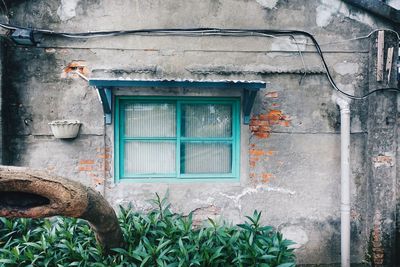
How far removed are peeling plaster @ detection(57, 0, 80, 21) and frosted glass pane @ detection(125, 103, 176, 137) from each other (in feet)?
4.95

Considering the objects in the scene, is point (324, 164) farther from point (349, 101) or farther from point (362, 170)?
point (349, 101)

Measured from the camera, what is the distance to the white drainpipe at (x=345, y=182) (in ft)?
14.9

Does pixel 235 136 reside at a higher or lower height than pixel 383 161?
higher

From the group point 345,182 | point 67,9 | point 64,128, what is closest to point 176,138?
point 64,128

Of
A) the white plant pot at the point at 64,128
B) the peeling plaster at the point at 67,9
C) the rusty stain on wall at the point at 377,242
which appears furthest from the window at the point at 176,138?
the rusty stain on wall at the point at 377,242

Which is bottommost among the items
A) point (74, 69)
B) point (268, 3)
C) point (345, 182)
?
point (345, 182)

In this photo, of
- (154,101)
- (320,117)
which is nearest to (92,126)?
(154,101)

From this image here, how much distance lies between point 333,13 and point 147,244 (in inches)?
165

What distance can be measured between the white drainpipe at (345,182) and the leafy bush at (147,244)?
1.07m

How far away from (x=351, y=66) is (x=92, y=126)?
3.96 meters

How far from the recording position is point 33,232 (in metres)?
4.14

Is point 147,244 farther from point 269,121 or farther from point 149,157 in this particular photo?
point 269,121

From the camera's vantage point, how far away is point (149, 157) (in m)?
4.78

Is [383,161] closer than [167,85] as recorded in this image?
No
